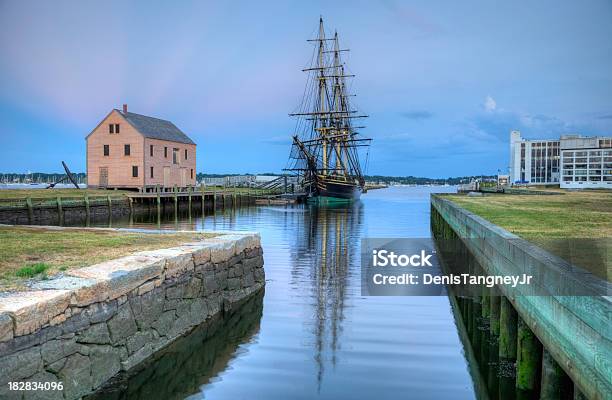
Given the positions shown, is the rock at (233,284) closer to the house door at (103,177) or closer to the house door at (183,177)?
the house door at (103,177)

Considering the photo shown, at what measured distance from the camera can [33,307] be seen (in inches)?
259

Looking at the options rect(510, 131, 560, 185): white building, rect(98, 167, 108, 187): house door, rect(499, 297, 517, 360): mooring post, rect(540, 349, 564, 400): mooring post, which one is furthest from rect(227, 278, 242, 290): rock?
rect(510, 131, 560, 185): white building

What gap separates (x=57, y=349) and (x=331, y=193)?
244ft

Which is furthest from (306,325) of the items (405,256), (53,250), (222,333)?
(405,256)

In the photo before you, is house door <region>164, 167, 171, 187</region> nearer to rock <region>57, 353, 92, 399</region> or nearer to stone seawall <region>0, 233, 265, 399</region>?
stone seawall <region>0, 233, 265, 399</region>

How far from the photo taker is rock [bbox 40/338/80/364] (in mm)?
6799

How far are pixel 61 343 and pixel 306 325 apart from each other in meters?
6.14

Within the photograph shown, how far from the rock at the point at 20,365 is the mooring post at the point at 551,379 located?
637 cm

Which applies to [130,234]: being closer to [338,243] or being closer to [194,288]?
[194,288]

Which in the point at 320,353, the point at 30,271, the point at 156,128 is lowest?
the point at 320,353

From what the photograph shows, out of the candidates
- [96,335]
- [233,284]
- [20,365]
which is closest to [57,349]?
[20,365]

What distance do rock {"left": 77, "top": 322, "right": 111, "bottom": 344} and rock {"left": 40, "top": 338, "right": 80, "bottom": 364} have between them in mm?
148

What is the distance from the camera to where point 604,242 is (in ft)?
39.0

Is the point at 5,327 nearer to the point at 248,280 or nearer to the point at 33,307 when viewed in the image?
the point at 33,307
